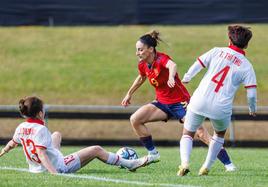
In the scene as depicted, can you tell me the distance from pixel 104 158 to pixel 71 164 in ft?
1.71

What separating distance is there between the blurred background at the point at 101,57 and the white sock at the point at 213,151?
9.03 metres

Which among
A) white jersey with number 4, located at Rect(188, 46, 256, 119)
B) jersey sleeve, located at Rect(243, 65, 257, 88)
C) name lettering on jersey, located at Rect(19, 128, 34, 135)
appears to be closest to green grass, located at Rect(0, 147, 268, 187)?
name lettering on jersey, located at Rect(19, 128, 34, 135)

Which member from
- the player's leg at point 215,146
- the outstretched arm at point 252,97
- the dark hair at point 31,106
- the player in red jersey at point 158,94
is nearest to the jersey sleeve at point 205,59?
the outstretched arm at point 252,97

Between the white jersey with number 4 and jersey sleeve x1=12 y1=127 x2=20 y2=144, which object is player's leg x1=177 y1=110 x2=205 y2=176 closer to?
the white jersey with number 4

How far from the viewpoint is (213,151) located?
11.2 meters

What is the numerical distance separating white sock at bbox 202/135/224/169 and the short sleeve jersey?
187cm

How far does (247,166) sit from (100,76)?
49.9 feet

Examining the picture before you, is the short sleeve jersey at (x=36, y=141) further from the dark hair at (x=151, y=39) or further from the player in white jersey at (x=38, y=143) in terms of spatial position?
the dark hair at (x=151, y=39)

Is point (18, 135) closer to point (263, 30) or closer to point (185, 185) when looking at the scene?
point (185, 185)

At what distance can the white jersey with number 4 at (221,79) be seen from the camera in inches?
426

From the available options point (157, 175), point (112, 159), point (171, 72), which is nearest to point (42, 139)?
point (112, 159)

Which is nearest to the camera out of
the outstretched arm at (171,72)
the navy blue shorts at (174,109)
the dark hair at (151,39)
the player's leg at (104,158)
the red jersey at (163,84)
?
the player's leg at (104,158)

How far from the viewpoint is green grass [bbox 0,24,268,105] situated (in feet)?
88.3

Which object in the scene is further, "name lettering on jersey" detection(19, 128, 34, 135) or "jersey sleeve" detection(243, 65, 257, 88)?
"jersey sleeve" detection(243, 65, 257, 88)
